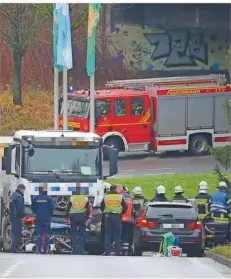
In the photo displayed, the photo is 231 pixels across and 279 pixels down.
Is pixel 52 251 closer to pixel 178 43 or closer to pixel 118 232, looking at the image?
pixel 118 232

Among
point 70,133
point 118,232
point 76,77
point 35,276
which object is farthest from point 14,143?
point 76,77

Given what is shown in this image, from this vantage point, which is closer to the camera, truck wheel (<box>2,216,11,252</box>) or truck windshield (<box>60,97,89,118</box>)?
truck wheel (<box>2,216,11,252</box>)

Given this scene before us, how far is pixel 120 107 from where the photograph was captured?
148 ft

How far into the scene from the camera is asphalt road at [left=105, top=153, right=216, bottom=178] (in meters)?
43.0

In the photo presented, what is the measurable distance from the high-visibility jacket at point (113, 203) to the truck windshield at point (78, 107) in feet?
61.4

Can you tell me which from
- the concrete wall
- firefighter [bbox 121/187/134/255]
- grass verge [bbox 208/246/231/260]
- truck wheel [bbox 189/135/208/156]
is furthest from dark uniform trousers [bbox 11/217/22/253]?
the concrete wall

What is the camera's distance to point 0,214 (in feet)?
88.8

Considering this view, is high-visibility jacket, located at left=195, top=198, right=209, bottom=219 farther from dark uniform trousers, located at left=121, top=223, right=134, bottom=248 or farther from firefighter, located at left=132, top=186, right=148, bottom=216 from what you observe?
dark uniform trousers, located at left=121, top=223, right=134, bottom=248

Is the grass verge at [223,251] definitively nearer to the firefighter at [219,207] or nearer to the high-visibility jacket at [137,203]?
the firefighter at [219,207]

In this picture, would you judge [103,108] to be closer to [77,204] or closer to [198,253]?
[77,204]

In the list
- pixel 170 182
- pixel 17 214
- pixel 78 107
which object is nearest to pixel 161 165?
pixel 78 107

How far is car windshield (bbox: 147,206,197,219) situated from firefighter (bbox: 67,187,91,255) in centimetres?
139

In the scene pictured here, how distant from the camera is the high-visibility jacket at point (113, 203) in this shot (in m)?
25.9

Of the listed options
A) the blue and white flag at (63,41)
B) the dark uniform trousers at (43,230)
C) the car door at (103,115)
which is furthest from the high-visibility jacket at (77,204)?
the car door at (103,115)
